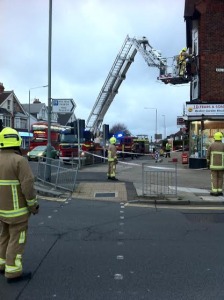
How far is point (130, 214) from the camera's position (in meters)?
9.93

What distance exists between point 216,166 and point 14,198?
8.86 metres

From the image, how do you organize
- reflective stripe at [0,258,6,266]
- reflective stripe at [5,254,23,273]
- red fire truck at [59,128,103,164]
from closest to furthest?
reflective stripe at [5,254,23,273]
reflective stripe at [0,258,6,266]
red fire truck at [59,128,103,164]

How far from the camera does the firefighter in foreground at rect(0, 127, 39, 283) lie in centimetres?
509

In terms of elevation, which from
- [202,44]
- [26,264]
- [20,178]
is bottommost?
[26,264]

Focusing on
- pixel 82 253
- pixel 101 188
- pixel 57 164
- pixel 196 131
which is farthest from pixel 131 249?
pixel 196 131

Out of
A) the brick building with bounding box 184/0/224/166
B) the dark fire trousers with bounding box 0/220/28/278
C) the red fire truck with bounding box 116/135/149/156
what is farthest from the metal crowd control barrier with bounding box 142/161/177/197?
the red fire truck with bounding box 116/135/149/156

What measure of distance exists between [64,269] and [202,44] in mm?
21957

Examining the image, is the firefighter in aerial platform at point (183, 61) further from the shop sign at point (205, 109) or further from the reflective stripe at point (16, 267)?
the reflective stripe at point (16, 267)

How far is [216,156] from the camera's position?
13.0m

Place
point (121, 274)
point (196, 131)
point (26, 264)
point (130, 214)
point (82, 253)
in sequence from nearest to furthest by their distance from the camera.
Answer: point (121, 274) → point (26, 264) → point (82, 253) → point (130, 214) → point (196, 131)

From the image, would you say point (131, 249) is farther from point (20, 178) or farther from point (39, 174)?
point (39, 174)

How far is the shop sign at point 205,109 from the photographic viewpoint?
2353 cm

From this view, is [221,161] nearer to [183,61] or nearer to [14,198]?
[14,198]

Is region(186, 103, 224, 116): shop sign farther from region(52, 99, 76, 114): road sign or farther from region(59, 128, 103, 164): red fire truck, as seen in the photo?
region(52, 99, 76, 114): road sign
